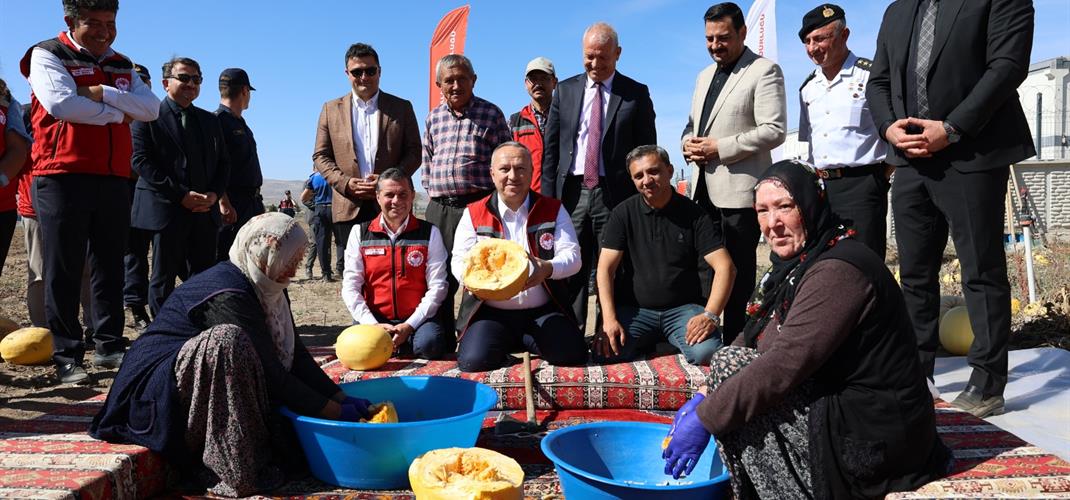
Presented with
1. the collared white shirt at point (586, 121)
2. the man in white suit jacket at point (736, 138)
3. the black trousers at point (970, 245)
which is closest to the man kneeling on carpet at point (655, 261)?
the man in white suit jacket at point (736, 138)

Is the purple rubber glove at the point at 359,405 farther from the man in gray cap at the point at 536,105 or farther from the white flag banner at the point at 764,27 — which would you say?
the white flag banner at the point at 764,27

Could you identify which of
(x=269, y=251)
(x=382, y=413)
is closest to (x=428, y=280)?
(x=382, y=413)

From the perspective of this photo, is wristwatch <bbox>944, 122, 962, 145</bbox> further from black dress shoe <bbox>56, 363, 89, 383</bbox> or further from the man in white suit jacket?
black dress shoe <bbox>56, 363, 89, 383</bbox>

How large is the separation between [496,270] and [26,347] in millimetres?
3478

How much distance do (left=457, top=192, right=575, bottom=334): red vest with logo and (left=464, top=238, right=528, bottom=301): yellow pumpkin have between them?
1.10 feet

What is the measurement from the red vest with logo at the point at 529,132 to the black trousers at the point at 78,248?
3.12m

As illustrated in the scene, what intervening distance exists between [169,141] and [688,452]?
4896 millimetres

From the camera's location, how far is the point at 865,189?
436 cm

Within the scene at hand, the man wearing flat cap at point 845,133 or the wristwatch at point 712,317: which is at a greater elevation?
the man wearing flat cap at point 845,133

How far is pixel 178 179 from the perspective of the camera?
559 centimetres

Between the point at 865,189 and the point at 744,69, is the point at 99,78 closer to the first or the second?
the point at 744,69

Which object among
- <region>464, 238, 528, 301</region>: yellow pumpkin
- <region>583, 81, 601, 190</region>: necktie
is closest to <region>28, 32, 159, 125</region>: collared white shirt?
<region>464, 238, 528, 301</region>: yellow pumpkin

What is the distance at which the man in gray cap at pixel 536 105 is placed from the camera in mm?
6378

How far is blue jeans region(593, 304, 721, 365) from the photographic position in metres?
4.34
